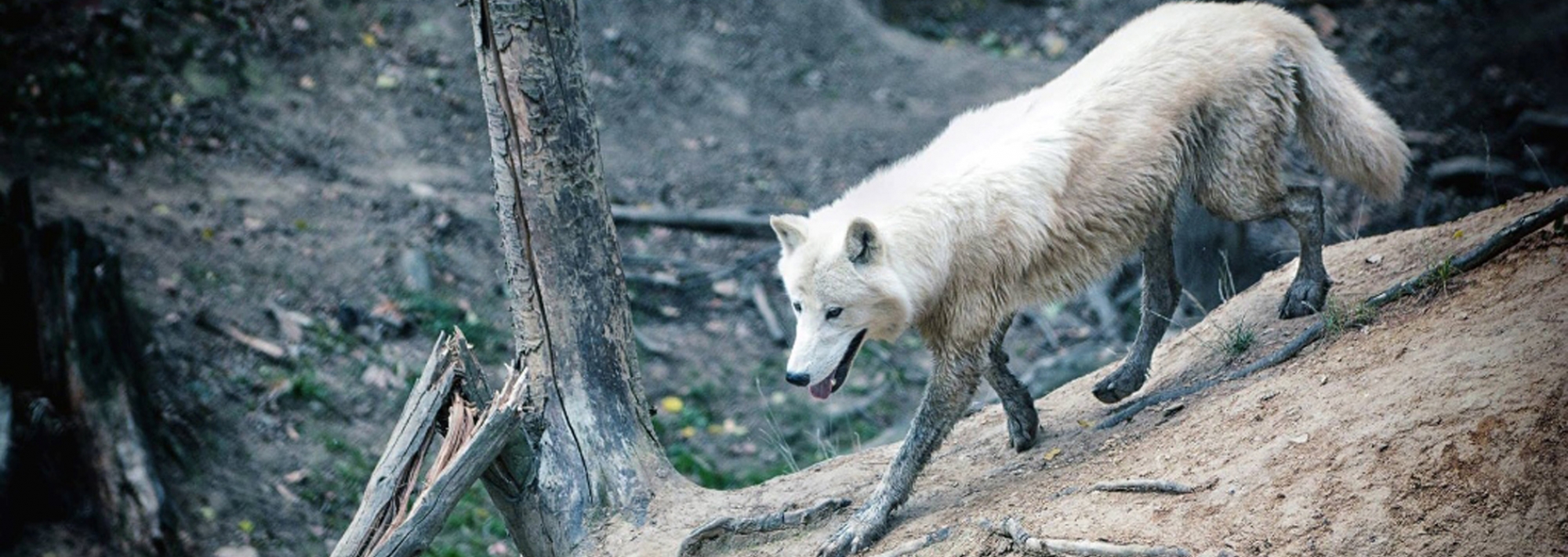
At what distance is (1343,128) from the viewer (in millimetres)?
5305

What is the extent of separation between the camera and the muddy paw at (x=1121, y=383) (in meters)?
5.33

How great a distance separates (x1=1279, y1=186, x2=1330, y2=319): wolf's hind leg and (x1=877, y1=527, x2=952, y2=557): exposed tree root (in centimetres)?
191

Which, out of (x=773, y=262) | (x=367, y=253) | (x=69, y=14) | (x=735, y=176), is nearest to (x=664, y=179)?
(x=735, y=176)

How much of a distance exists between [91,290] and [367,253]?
7.14ft

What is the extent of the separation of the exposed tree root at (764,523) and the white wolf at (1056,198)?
0.38 metres

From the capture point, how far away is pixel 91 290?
7.49m

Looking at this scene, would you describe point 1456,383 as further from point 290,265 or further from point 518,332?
point 290,265

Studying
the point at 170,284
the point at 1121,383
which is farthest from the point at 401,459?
the point at 170,284

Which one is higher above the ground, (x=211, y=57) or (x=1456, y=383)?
(x=211, y=57)

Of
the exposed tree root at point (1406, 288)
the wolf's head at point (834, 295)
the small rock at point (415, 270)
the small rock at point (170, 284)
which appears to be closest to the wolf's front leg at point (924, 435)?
the wolf's head at point (834, 295)

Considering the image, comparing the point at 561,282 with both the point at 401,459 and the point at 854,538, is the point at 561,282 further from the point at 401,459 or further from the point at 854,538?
the point at 854,538

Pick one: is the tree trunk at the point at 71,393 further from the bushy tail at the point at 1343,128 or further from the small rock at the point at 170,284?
the bushy tail at the point at 1343,128

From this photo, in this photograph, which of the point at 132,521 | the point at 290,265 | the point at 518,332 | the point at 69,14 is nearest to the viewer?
the point at 518,332

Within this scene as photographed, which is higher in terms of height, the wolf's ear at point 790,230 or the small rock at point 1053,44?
the small rock at point 1053,44
